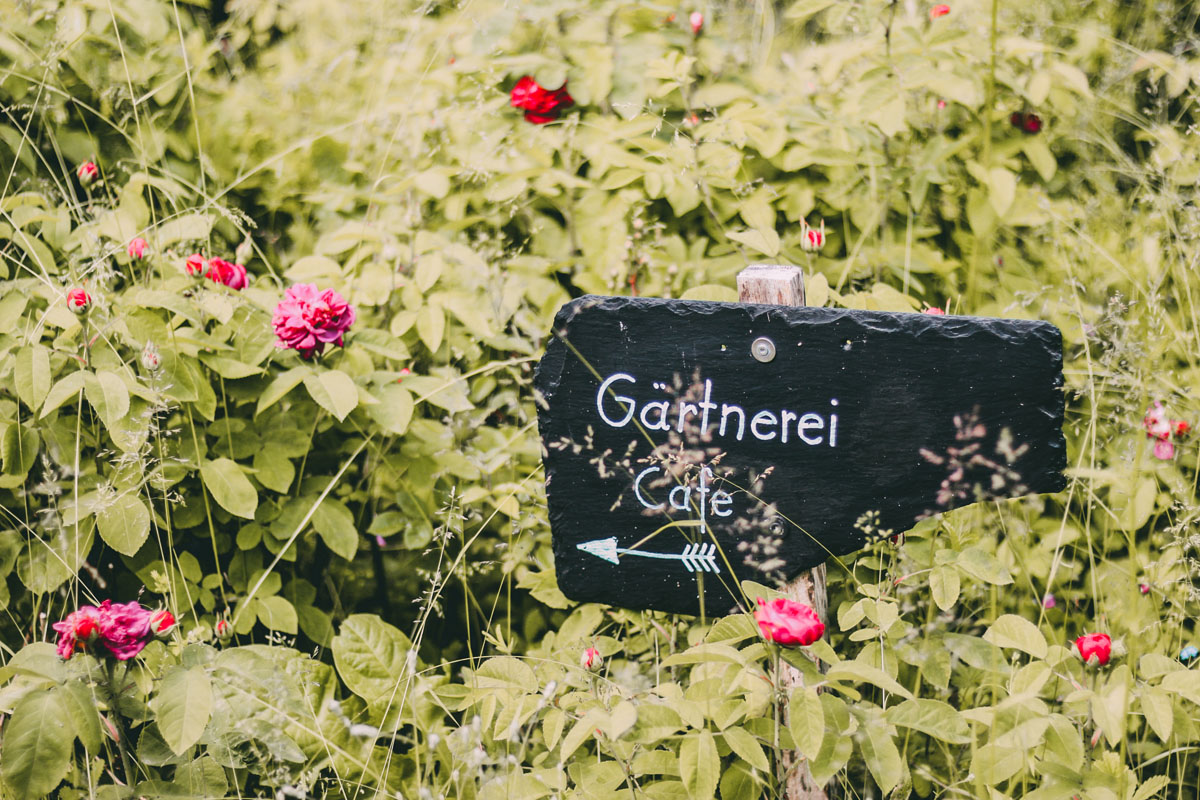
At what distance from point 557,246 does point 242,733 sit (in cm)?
120

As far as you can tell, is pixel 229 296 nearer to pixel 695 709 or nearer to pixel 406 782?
pixel 406 782

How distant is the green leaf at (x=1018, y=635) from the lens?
3.62 ft

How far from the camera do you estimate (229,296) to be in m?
1.55

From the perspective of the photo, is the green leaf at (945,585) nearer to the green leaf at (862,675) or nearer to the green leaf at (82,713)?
the green leaf at (862,675)

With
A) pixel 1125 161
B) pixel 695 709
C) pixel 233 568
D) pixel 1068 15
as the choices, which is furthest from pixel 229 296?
pixel 1068 15

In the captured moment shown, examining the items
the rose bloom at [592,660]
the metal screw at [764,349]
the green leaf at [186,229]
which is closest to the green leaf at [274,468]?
the green leaf at [186,229]

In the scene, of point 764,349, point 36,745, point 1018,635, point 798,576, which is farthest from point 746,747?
point 36,745

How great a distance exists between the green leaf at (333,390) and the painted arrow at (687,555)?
48cm

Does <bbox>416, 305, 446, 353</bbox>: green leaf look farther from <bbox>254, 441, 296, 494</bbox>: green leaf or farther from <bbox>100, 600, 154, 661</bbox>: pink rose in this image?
<bbox>100, 600, 154, 661</bbox>: pink rose

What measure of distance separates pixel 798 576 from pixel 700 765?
0.34 m

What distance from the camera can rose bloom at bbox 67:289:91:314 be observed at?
1.35 meters

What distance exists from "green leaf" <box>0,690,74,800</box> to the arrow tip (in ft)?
2.42

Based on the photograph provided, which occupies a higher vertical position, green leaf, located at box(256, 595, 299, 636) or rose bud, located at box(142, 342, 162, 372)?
rose bud, located at box(142, 342, 162, 372)

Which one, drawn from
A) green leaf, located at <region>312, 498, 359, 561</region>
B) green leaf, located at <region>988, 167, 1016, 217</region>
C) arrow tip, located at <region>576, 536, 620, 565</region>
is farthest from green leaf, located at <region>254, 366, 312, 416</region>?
green leaf, located at <region>988, 167, 1016, 217</region>
